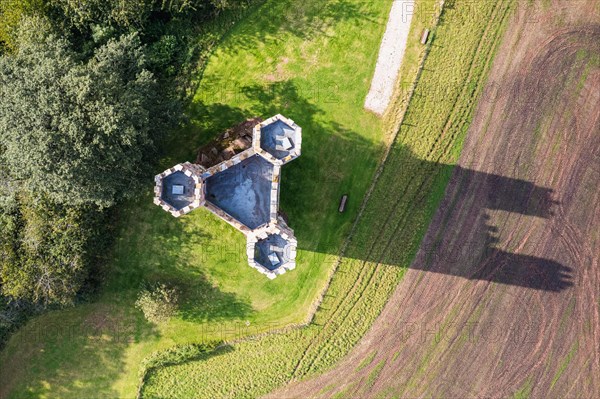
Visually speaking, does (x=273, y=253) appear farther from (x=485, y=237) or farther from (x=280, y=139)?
(x=485, y=237)

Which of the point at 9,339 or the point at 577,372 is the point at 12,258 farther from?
the point at 577,372

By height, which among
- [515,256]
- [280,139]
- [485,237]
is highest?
[280,139]

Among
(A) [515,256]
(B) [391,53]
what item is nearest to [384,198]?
(B) [391,53]

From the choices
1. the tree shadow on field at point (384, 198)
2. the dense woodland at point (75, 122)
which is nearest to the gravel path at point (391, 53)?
the tree shadow on field at point (384, 198)

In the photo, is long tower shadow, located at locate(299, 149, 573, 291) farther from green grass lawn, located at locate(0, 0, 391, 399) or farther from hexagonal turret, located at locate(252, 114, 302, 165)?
hexagonal turret, located at locate(252, 114, 302, 165)

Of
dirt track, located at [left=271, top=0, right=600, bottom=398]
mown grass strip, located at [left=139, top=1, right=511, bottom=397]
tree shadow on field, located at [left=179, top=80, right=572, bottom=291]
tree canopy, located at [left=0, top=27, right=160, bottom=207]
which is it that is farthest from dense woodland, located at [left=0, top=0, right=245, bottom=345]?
dirt track, located at [left=271, top=0, right=600, bottom=398]
